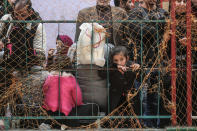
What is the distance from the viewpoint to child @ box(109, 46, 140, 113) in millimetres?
5785

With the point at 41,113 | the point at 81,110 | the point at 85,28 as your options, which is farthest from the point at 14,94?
the point at 85,28

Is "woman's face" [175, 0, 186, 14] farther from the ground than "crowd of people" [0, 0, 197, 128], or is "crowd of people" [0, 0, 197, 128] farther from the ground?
"woman's face" [175, 0, 186, 14]

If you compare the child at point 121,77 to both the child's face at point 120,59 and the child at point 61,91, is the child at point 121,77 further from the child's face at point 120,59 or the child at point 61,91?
the child at point 61,91

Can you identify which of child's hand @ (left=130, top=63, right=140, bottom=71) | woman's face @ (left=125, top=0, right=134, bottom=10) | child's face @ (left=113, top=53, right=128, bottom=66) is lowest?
child's hand @ (left=130, top=63, right=140, bottom=71)

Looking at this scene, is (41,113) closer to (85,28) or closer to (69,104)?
(69,104)

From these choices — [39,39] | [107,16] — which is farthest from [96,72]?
[39,39]

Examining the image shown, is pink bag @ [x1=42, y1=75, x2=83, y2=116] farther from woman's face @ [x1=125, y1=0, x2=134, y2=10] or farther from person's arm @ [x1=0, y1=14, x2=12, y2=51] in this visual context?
woman's face @ [x1=125, y1=0, x2=134, y2=10]

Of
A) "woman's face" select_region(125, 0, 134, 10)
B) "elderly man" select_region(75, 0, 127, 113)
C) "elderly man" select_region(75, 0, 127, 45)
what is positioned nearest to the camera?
"elderly man" select_region(75, 0, 127, 113)

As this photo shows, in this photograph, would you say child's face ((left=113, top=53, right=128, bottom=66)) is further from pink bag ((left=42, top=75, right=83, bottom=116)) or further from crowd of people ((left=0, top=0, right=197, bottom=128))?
pink bag ((left=42, top=75, right=83, bottom=116))

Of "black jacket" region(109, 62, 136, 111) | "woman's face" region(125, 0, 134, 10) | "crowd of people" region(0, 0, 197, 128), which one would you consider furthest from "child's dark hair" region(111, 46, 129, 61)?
"woman's face" region(125, 0, 134, 10)

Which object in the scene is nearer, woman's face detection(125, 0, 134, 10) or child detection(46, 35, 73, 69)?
child detection(46, 35, 73, 69)

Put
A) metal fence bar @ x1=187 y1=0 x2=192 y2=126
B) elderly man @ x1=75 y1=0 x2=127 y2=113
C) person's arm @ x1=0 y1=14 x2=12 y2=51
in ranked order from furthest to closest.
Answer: person's arm @ x1=0 y1=14 x2=12 y2=51
elderly man @ x1=75 y1=0 x2=127 y2=113
metal fence bar @ x1=187 y1=0 x2=192 y2=126

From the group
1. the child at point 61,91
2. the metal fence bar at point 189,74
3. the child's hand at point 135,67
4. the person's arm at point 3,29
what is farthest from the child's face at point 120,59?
the person's arm at point 3,29

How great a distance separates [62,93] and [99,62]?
2.07ft
